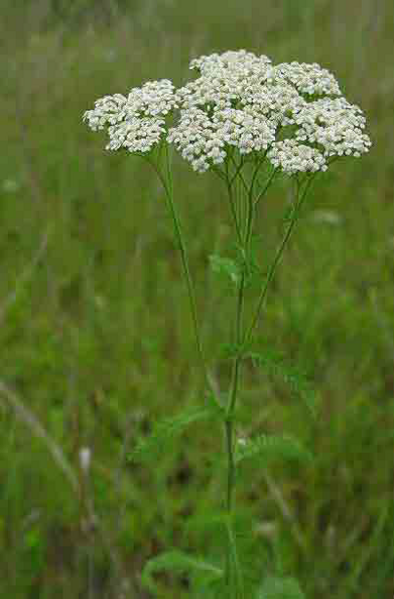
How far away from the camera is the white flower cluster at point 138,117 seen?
1.63m

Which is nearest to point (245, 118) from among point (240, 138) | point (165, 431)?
point (240, 138)

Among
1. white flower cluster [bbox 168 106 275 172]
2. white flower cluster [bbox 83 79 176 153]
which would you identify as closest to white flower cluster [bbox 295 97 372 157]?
white flower cluster [bbox 168 106 275 172]

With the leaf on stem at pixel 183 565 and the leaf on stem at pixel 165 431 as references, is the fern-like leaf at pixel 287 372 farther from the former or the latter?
the leaf on stem at pixel 183 565

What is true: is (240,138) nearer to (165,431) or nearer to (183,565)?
(165,431)

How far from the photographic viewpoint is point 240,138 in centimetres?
155

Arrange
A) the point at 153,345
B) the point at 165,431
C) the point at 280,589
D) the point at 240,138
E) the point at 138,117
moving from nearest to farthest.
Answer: the point at 240,138
the point at 165,431
the point at 138,117
the point at 280,589
the point at 153,345

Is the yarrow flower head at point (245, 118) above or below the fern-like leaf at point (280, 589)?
above

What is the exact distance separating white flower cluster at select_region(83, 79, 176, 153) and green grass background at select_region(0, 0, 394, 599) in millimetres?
505

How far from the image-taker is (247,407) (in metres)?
3.12

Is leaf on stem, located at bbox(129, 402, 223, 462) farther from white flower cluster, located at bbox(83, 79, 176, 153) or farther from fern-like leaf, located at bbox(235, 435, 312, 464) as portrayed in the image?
white flower cluster, located at bbox(83, 79, 176, 153)

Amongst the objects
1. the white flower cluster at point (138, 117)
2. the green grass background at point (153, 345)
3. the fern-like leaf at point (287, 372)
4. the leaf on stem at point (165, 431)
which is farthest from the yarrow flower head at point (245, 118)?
the leaf on stem at point (165, 431)

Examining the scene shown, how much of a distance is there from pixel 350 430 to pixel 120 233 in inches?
89.5

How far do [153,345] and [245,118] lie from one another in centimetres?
200

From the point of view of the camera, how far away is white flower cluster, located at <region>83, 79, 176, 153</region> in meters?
1.63
